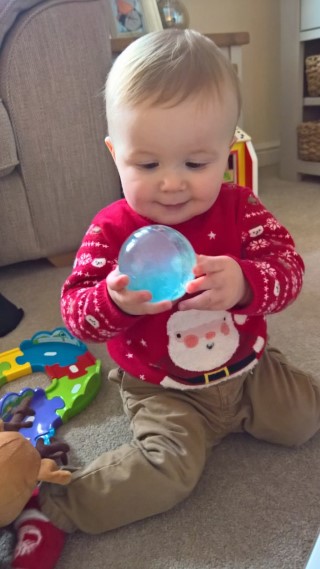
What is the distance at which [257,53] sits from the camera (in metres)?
2.14

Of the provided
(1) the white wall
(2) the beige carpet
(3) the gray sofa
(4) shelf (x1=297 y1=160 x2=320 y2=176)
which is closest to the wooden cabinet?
(4) shelf (x1=297 y1=160 x2=320 y2=176)

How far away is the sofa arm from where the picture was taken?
110cm

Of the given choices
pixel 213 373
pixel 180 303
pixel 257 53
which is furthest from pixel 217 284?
pixel 257 53

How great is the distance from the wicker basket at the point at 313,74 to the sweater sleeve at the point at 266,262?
1.30 meters

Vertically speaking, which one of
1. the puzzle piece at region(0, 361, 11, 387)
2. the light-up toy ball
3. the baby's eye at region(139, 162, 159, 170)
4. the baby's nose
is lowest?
the puzzle piece at region(0, 361, 11, 387)

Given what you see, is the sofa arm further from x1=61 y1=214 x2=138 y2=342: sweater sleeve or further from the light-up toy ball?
the light-up toy ball

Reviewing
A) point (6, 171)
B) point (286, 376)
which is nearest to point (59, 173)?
point (6, 171)

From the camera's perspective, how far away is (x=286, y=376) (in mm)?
700

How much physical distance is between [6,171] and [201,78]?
2.46 feet

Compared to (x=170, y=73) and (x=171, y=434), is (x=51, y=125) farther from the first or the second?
(x=171, y=434)

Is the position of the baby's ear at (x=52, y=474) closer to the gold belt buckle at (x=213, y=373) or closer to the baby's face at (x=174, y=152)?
the gold belt buckle at (x=213, y=373)

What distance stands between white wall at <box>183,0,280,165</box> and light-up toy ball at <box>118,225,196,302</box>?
1755mm

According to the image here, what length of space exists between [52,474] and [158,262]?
0.27m

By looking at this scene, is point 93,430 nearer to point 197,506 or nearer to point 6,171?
point 197,506
